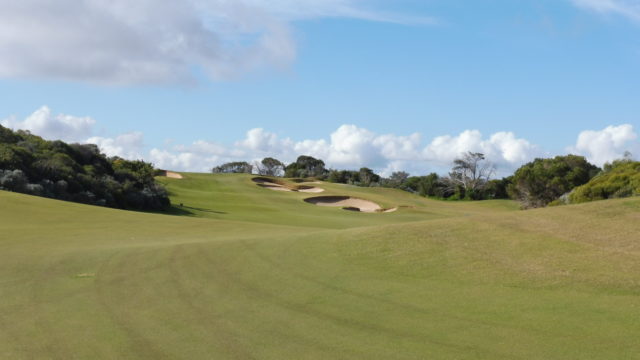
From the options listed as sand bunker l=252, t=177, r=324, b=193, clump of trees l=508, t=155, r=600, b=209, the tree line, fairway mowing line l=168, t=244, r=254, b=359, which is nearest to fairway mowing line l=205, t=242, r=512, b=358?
fairway mowing line l=168, t=244, r=254, b=359

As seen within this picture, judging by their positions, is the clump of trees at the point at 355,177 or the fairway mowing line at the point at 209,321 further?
the clump of trees at the point at 355,177

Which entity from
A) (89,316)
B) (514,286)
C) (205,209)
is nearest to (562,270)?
(514,286)

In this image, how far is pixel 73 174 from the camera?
4238 cm

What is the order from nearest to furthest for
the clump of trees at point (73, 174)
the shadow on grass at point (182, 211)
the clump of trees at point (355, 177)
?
the clump of trees at point (73, 174) < the shadow on grass at point (182, 211) < the clump of trees at point (355, 177)

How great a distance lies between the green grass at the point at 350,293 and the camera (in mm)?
7684

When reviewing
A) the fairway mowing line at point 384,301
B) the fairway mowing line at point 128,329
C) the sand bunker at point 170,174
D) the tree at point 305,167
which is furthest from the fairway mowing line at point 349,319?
the tree at point 305,167

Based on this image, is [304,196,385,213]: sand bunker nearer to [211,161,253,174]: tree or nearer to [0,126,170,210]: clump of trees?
[0,126,170,210]: clump of trees

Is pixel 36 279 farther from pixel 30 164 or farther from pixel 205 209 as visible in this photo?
pixel 205 209

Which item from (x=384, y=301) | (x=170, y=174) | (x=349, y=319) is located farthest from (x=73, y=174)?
(x=170, y=174)

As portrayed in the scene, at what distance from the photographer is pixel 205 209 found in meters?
52.0

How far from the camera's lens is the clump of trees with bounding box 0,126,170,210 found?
38219mm

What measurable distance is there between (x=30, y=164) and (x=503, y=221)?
3426cm

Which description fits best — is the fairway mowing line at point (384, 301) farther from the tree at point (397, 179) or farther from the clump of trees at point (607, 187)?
the tree at point (397, 179)

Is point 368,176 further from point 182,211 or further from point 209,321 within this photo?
point 209,321
